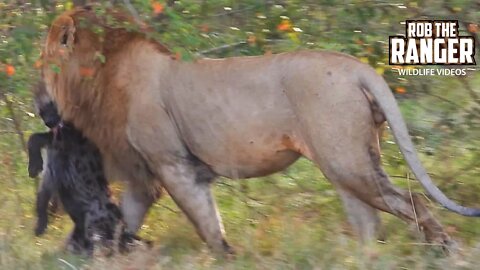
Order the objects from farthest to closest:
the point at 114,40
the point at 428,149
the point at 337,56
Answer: the point at 428,149
the point at 114,40
the point at 337,56

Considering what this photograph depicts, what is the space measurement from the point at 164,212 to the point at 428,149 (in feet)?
5.97

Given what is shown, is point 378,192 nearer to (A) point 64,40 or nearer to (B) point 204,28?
(B) point 204,28

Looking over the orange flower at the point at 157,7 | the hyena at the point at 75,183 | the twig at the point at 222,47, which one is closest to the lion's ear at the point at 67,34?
the hyena at the point at 75,183

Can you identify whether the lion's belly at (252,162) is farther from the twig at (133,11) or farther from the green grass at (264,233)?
the twig at (133,11)

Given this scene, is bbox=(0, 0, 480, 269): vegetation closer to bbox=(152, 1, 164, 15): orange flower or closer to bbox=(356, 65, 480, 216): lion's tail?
bbox=(152, 1, 164, 15): orange flower

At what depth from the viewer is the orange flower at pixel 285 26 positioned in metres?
5.96

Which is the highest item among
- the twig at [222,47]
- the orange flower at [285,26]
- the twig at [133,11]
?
the twig at [133,11]

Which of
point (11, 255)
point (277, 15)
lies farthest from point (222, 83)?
point (11, 255)

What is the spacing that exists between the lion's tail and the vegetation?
0.29 m

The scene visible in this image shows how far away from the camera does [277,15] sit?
6184 mm

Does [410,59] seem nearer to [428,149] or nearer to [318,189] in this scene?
[428,149]

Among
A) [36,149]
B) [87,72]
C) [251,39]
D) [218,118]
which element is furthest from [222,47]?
[36,149]

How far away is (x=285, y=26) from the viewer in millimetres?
5941

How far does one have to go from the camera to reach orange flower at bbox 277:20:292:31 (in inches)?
235
